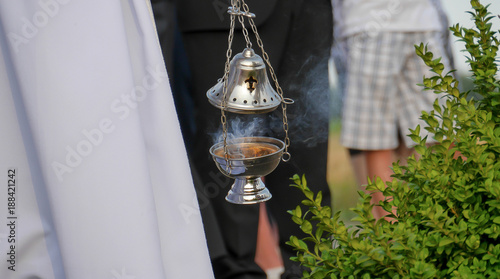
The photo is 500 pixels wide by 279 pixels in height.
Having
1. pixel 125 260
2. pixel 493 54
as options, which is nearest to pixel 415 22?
pixel 493 54

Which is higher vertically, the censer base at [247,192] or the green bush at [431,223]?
the green bush at [431,223]

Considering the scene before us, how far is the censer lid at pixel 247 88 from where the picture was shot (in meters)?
1.89

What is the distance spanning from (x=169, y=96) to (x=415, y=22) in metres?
1.69

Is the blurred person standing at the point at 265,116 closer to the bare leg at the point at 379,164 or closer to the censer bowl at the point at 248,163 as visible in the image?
the bare leg at the point at 379,164

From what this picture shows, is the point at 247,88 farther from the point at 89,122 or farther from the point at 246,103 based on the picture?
the point at 89,122

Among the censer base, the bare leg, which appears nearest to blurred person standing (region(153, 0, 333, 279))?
the bare leg

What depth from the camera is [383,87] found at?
125 inches

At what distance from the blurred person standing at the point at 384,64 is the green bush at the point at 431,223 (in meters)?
1.75

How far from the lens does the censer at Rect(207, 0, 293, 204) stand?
190 centimetres

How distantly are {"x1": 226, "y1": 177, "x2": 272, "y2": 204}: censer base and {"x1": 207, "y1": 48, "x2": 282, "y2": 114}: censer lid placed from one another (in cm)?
27

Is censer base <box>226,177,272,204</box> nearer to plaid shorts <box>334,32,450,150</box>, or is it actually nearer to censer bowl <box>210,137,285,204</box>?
censer bowl <box>210,137,285,204</box>

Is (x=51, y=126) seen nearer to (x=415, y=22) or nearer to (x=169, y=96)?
(x=169, y=96)

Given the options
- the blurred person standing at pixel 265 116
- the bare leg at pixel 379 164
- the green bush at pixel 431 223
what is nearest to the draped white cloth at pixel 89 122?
the green bush at pixel 431 223

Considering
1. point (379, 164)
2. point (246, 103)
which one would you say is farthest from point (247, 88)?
point (379, 164)
